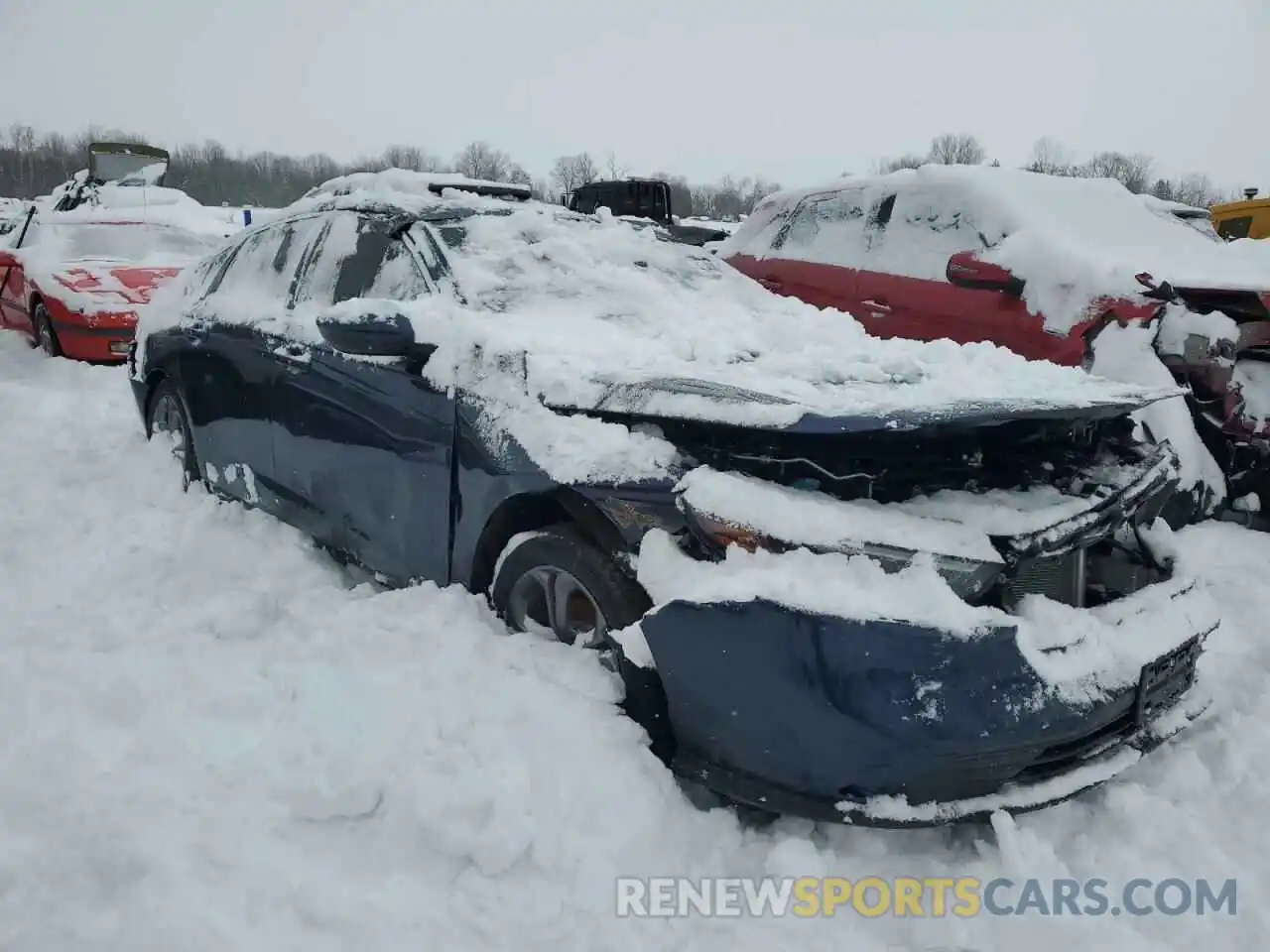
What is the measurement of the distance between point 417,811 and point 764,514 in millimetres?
993

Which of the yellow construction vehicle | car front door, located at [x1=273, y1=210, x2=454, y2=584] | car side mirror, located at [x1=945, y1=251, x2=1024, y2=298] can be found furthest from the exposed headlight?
the yellow construction vehicle

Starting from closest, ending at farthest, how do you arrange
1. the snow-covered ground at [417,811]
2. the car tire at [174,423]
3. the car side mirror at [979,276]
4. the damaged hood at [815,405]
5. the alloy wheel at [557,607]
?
1. the snow-covered ground at [417,811]
2. the damaged hood at [815,405]
3. the alloy wheel at [557,607]
4. the car tire at [174,423]
5. the car side mirror at [979,276]

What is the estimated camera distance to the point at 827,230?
595 cm

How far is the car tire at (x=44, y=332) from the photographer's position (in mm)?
8211

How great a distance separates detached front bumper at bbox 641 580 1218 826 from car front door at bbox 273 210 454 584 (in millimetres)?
1031

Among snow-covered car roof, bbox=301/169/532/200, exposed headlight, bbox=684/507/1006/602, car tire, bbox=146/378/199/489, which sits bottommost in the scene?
car tire, bbox=146/378/199/489

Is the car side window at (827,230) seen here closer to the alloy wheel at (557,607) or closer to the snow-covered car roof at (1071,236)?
the snow-covered car roof at (1071,236)

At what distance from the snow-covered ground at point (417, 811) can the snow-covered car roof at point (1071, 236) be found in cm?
209

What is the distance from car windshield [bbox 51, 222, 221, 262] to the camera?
895 centimetres

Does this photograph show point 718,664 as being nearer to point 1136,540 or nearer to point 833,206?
point 1136,540

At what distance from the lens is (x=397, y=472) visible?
280 centimetres

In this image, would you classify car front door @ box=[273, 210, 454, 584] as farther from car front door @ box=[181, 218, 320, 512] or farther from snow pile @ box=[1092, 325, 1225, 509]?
snow pile @ box=[1092, 325, 1225, 509]

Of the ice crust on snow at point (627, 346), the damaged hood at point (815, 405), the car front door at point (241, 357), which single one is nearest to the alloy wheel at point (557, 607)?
the ice crust on snow at point (627, 346)

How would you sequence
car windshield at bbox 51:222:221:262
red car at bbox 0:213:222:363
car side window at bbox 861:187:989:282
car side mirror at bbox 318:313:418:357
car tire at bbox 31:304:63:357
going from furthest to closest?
car windshield at bbox 51:222:221:262 < car tire at bbox 31:304:63:357 < red car at bbox 0:213:222:363 < car side window at bbox 861:187:989:282 < car side mirror at bbox 318:313:418:357
